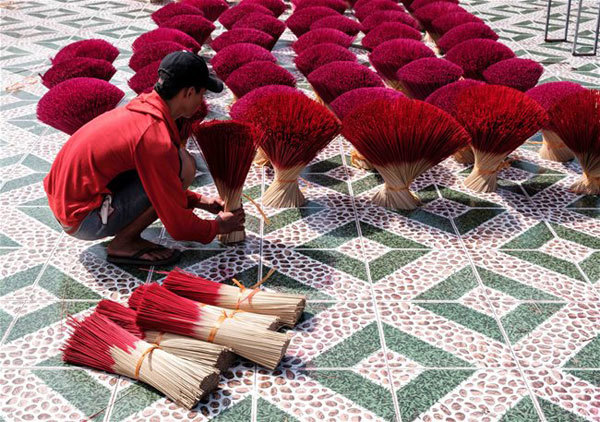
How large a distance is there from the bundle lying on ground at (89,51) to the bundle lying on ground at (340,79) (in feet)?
3.53

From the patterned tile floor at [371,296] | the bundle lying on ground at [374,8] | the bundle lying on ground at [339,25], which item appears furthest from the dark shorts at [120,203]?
the bundle lying on ground at [374,8]

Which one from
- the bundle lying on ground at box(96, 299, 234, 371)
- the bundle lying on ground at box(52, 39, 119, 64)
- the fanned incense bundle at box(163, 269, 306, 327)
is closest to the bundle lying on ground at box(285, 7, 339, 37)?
the bundle lying on ground at box(52, 39, 119, 64)

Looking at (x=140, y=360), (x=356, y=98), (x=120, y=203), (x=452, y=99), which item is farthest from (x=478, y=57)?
(x=140, y=360)

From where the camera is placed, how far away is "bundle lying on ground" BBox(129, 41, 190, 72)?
10.7 feet

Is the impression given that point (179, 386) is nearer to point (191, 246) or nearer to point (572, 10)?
point (191, 246)

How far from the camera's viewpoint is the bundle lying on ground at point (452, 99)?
2598 mm

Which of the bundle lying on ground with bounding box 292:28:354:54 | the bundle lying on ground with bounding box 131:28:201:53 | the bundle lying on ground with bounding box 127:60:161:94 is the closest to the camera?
the bundle lying on ground with bounding box 127:60:161:94

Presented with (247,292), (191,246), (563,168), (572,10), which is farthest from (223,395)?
(572,10)

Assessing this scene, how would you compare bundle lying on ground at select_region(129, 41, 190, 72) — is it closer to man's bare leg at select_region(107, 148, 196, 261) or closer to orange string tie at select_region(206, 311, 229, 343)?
man's bare leg at select_region(107, 148, 196, 261)

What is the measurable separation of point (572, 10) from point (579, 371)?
5036 mm

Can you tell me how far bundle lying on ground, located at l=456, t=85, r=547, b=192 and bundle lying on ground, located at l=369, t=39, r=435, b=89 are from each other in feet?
2.67

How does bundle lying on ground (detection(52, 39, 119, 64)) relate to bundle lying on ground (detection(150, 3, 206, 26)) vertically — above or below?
above

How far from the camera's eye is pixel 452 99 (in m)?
2.64

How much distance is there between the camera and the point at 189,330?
1.65 metres
